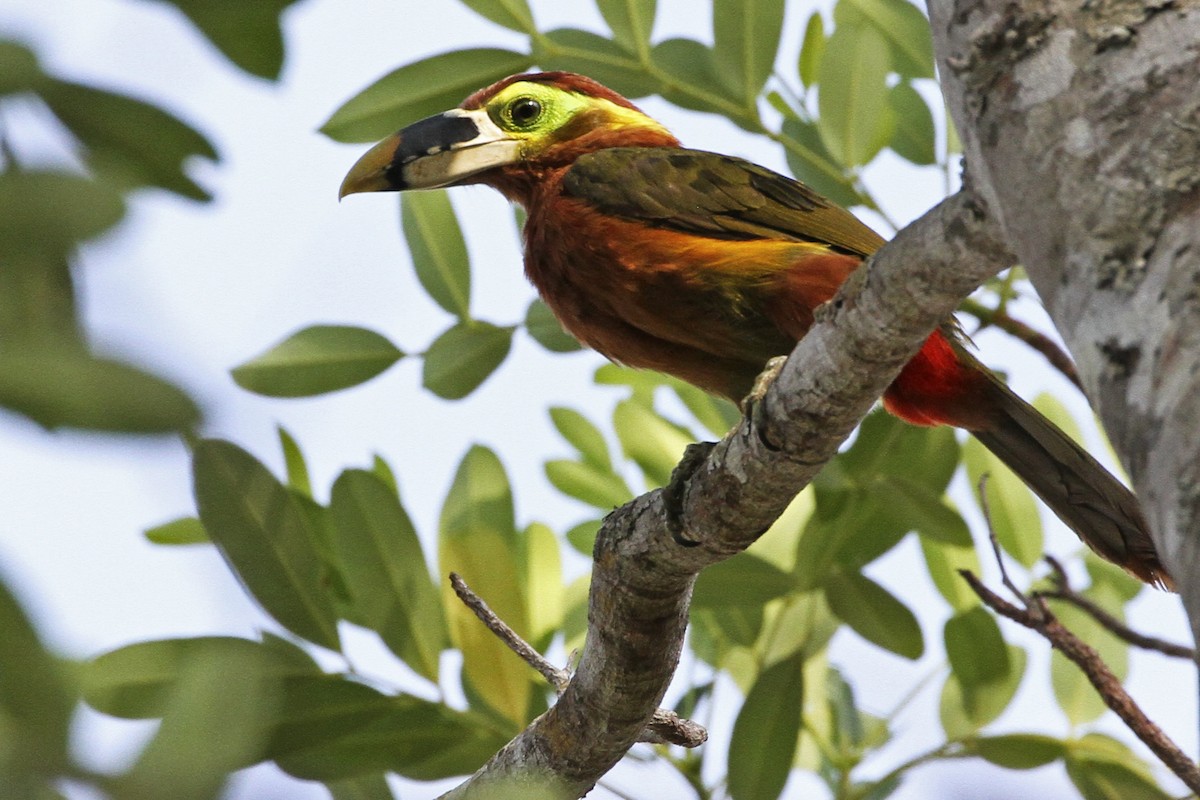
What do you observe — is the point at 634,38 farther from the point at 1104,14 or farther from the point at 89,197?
the point at 89,197

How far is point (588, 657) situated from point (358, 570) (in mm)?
674

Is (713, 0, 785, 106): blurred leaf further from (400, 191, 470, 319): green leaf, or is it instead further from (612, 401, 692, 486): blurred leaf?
(612, 401, 692, 486): blurred leaf

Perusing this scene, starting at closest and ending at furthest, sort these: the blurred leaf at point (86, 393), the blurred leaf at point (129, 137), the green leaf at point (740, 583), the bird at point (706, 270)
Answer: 1. the blurred leaf at point (86, 393)
2. the blurred leaf at point (129, 137)
3. the bird at point (706, 270)
4. the green leaf at point (740, 583)

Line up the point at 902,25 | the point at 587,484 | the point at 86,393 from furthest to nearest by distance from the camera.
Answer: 1. the point at 587,484
2. the point at 902,25
3. the point at 86,393

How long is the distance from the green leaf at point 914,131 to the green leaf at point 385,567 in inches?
60.0

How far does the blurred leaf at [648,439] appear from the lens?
11.0 feet

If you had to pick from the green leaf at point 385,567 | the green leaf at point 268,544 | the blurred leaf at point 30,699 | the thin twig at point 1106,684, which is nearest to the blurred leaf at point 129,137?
the blurred leaf at point 30,699

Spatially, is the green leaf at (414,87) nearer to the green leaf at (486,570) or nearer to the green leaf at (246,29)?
the green leaf at (486,570)

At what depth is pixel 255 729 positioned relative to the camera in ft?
1.79

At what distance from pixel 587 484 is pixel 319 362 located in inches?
33.7

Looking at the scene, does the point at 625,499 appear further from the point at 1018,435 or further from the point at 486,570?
the point at 1018,435

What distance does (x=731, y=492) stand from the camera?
6.79 ft

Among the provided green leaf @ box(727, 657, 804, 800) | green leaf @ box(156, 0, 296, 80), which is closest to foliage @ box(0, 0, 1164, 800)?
green leaf @ box(727, 657, 804, 800)

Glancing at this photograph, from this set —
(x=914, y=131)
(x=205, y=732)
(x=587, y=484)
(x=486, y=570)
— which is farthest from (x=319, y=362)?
(x=205, y=732)
